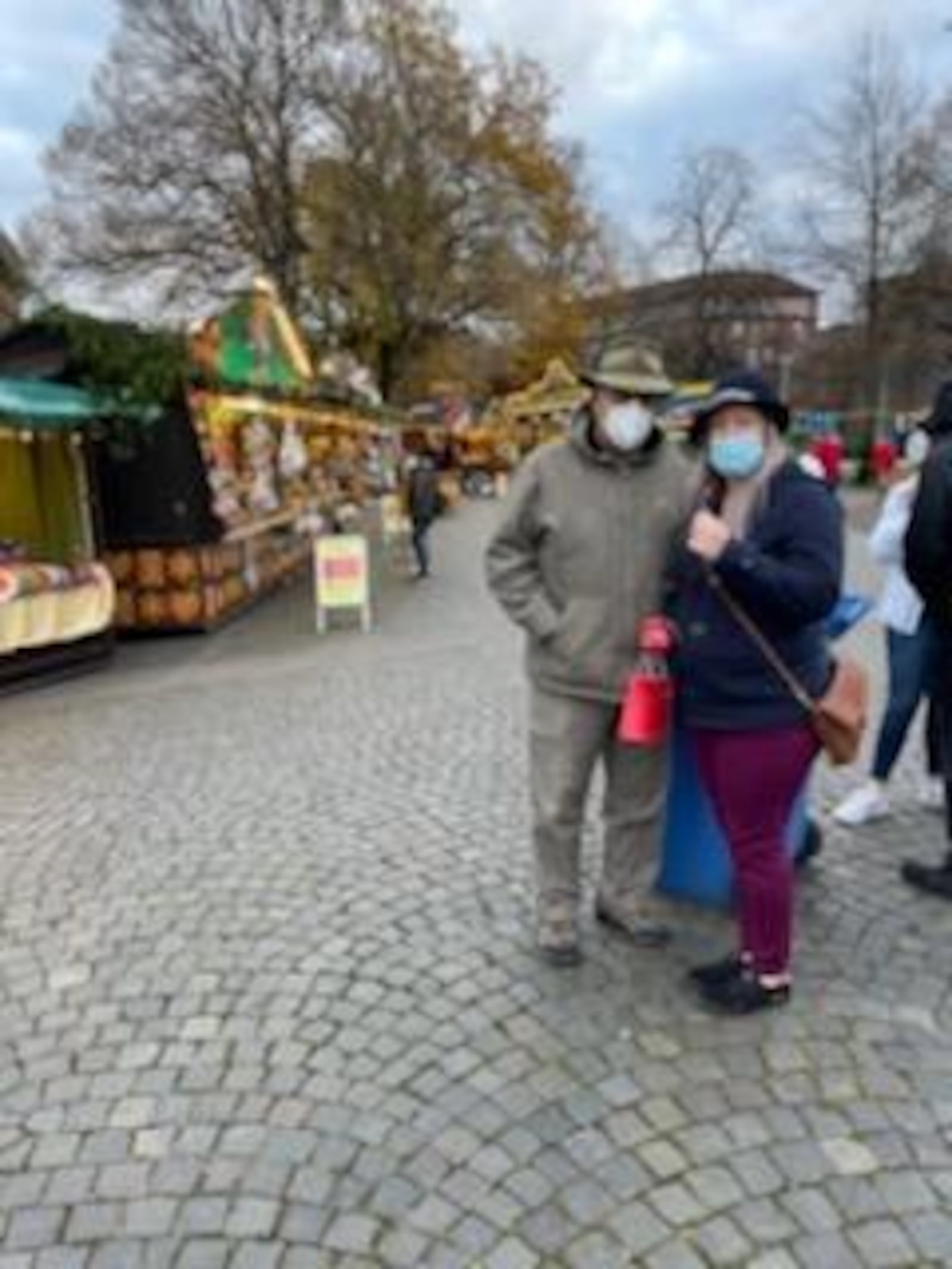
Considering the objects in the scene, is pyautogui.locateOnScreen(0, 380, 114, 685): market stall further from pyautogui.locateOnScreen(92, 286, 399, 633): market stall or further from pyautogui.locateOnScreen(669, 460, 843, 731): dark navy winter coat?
pyautogui.locateOnScreen(669, 460, 843, 731): dark navy winter coat

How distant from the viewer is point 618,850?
355 cm

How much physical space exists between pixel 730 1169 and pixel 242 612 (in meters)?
10.5

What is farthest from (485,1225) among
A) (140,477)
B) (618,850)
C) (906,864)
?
(140,477)

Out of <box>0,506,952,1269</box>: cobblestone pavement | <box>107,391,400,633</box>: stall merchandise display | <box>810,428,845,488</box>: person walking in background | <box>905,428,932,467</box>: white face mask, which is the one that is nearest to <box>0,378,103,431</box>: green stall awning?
<box>107,391,400,633</box>: stall merchandise display

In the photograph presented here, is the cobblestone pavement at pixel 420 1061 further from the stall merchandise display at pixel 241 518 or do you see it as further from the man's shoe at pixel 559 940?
the stall merchandise display at pixel 241 518

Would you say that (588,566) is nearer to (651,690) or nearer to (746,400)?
(651,690)

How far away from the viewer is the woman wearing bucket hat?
2.72 metres

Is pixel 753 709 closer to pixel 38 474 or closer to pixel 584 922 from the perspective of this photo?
pixel 584 922

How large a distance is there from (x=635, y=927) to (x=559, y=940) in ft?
0.95

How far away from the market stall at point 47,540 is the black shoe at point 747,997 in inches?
267

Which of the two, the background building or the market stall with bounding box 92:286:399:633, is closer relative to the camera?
the market stall with bounding box 92:286:399:633

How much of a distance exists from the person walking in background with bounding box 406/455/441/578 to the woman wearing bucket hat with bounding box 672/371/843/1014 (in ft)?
37.7

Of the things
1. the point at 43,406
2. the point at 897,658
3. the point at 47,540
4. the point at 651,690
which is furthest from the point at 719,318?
the point at 651,690

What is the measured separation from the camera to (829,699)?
290 cm
